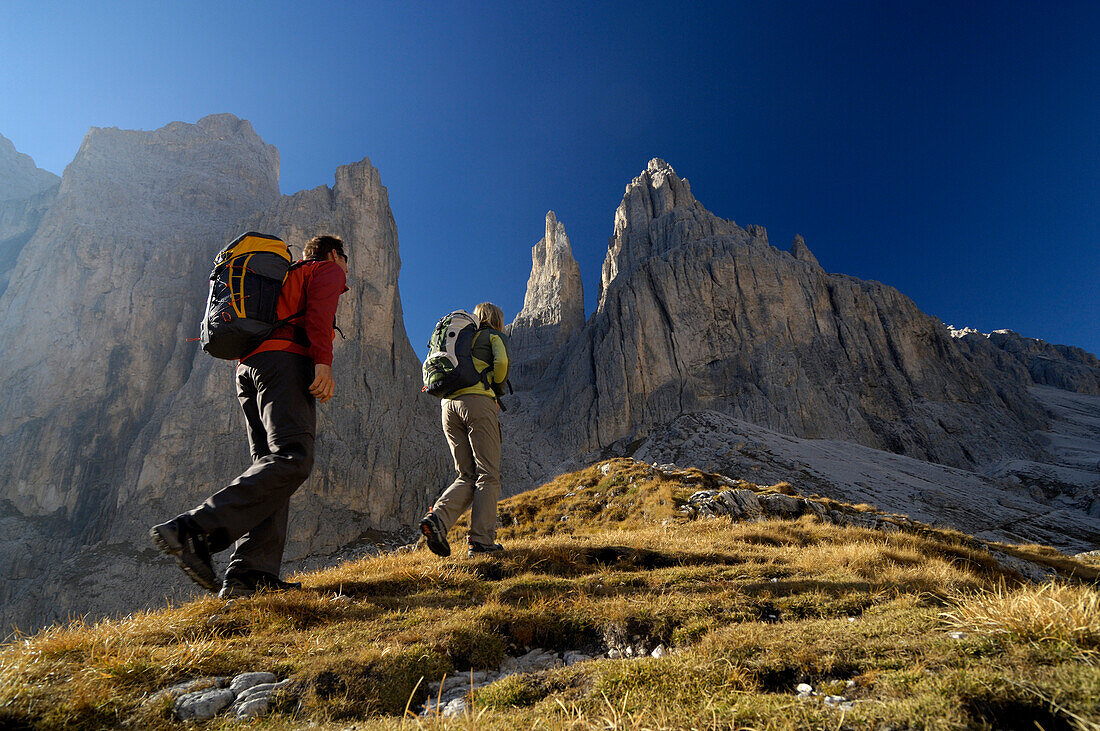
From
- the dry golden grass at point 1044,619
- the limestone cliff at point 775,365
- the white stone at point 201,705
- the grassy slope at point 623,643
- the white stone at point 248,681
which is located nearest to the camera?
the grassy slope at point 623,643

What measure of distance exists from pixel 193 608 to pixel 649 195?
367 ft

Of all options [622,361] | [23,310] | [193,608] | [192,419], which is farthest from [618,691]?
[23,310]

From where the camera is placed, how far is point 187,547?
12.2ft

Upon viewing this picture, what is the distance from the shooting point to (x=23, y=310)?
58.8 metres

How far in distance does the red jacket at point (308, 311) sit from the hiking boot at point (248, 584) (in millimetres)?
2140

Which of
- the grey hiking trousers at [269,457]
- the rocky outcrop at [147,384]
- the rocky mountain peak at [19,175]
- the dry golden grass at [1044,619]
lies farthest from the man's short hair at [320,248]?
the rocky mountain peak at [19,175]

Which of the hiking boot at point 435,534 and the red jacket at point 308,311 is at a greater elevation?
the red jacket at point 308,311

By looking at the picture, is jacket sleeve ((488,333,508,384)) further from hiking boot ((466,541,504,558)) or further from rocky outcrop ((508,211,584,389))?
rocky outcrop ((508,211,584,389))

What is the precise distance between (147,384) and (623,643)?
76.0 m

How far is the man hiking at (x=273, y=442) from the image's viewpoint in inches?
155

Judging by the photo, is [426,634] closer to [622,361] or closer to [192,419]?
[192,419]

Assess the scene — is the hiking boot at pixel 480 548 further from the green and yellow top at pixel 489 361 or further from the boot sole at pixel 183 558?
the boot sole at pixel 183 558

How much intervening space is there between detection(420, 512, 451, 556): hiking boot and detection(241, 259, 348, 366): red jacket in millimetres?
2316

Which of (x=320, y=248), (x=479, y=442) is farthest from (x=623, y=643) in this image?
(x=320, y=248)
